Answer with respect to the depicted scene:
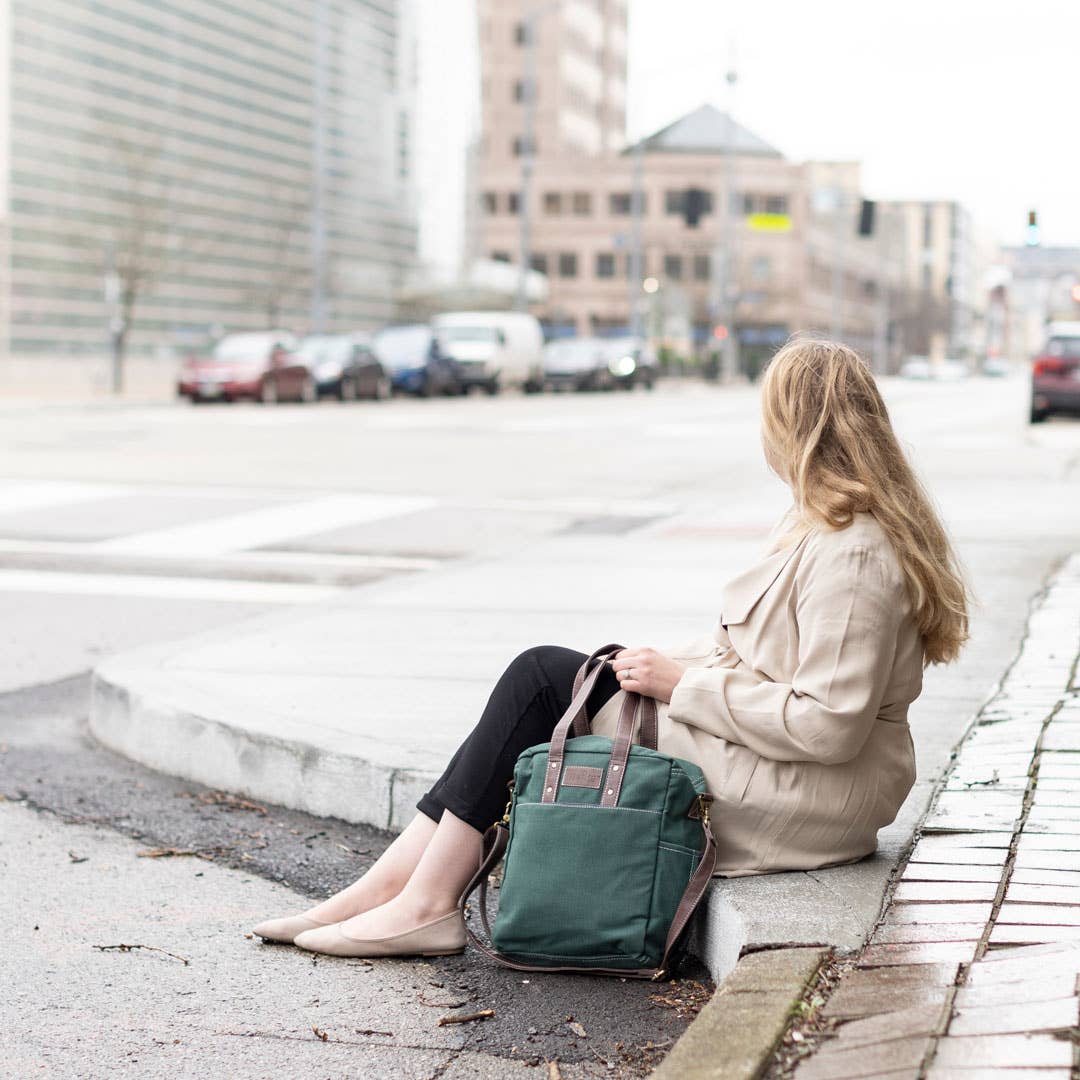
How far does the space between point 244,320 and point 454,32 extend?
99.1ft

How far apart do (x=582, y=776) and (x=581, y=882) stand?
200mm

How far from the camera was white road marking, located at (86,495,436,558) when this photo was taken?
11102 mm

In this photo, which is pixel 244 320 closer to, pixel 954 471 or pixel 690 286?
pixel 690 286

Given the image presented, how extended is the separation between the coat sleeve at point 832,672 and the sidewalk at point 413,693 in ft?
1.03

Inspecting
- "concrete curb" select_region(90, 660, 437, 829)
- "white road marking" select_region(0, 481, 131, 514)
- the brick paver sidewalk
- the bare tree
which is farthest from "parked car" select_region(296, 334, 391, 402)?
the brick paver sidewalk

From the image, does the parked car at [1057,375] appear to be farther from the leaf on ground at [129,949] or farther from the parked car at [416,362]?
the leaf on ground at [129,949]

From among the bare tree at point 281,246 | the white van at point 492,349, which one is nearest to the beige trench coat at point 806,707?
the white van at point 492,349

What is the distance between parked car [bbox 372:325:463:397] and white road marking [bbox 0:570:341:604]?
32.0 m

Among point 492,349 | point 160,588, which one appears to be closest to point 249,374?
point 492,349

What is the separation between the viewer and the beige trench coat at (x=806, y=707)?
3.44 m

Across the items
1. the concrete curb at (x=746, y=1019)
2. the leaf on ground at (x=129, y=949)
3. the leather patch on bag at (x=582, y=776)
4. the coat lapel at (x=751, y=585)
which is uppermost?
the coat lapel at (x=751, y=585)

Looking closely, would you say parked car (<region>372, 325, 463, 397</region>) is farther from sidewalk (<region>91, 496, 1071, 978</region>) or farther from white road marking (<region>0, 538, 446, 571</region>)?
sidewalk (<region>91, 496, 1071, 978</region>)

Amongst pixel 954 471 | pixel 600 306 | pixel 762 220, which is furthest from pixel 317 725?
pixel 600 306

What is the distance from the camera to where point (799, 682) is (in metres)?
3.46
